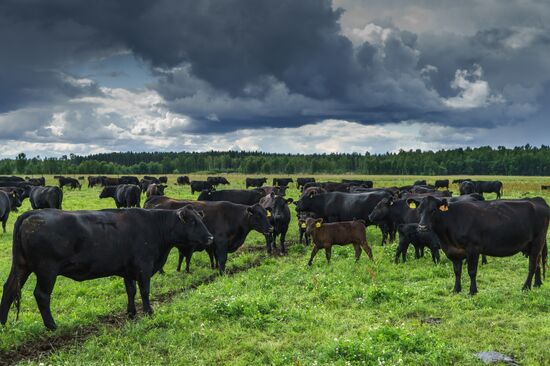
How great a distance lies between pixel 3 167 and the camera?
529 feet

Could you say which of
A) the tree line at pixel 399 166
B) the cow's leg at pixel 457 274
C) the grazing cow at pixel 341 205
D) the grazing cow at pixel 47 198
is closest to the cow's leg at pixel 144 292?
the cow's leg at pixel 457 274

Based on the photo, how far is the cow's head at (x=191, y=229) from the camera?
430 inches

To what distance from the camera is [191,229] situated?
1104 cm

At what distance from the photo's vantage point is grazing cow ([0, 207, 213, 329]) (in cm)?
847

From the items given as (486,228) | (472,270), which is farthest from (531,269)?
(472,270)

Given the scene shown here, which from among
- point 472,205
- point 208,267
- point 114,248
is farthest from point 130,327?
point 472,205

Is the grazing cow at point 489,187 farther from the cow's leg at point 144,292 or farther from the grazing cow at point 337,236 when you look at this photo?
the cow's leg at point 144,292

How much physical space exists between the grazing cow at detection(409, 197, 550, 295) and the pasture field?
863mm

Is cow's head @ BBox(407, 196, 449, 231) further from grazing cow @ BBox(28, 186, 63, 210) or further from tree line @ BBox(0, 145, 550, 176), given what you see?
tree line @ BBox(0, 145, 550, 176)

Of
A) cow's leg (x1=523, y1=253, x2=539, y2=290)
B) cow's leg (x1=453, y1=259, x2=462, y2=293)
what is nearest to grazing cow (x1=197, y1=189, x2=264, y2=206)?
cow's leg (x1=453, y1=259, x2=462, y2=293)

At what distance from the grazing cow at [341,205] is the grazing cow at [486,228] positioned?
373 inches

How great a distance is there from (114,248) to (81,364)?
9.56 ft

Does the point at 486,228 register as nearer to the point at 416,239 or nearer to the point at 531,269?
the point at 531,269

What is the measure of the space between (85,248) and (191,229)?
2715 mm
